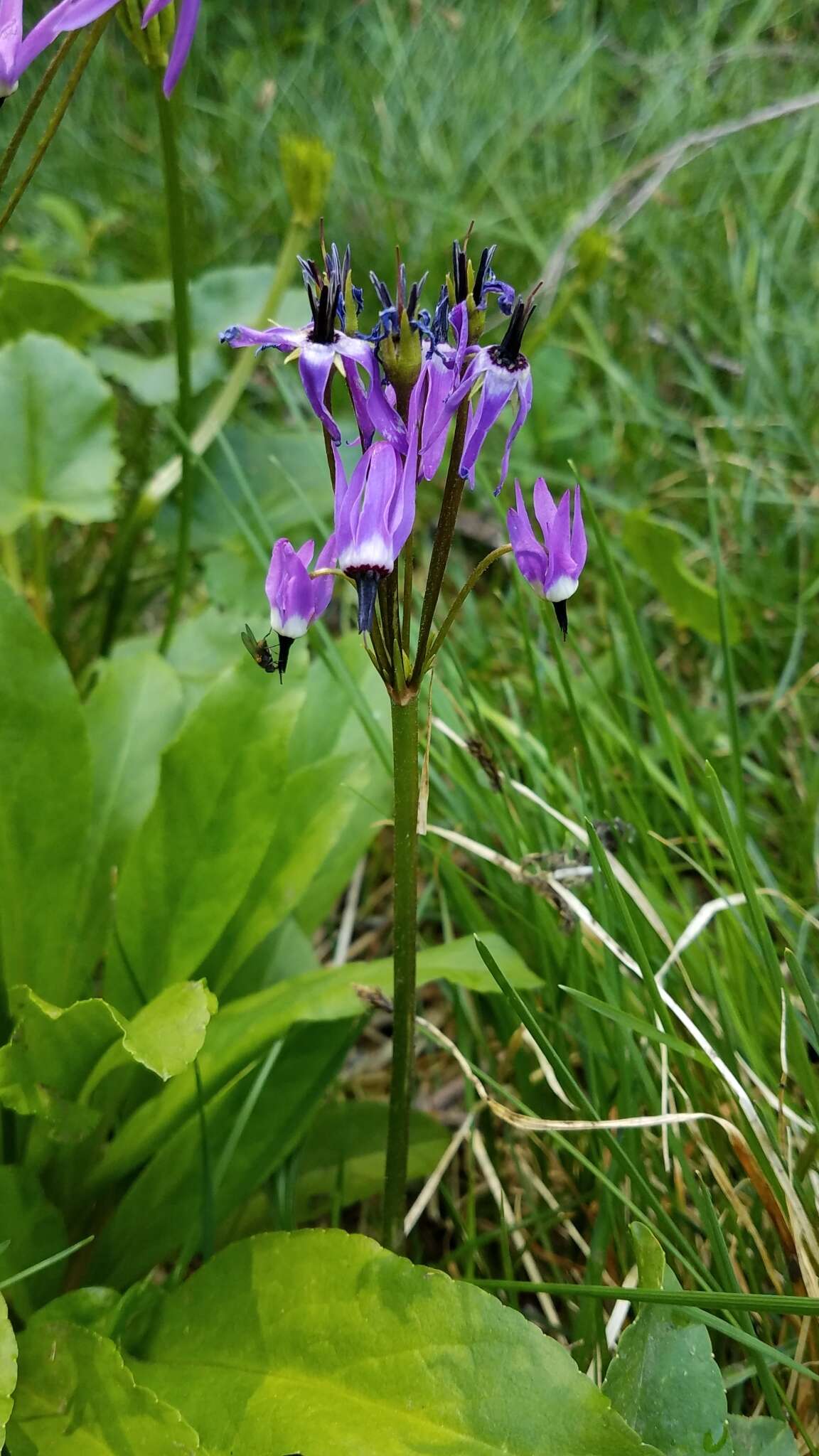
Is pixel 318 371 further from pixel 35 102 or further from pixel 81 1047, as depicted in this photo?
pixel 81 1047

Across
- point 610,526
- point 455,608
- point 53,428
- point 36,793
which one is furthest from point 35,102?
point 610,526

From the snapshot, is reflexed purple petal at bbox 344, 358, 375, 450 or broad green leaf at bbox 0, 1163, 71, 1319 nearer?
reflexed purple petal at bbox 344, 358, 375, 450

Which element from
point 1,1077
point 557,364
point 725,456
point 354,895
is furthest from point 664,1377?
point 557,364

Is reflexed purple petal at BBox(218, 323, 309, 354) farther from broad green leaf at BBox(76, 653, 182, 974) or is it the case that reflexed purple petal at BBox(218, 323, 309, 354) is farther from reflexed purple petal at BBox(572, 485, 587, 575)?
broad green leaf at BBox(76, 653, 182, 974)

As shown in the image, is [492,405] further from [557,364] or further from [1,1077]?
[557,364]

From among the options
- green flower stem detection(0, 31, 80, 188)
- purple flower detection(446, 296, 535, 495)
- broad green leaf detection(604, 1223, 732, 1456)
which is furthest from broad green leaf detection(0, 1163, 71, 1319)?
green flower stem detection(0, 31, 80, 188)

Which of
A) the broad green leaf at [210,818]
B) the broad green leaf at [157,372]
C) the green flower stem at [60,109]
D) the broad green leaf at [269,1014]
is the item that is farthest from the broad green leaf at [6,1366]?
the broad green leaf at [157,372]

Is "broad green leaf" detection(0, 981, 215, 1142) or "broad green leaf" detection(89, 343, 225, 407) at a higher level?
"broad green leaf" detection(89, 343, 225, 407)
